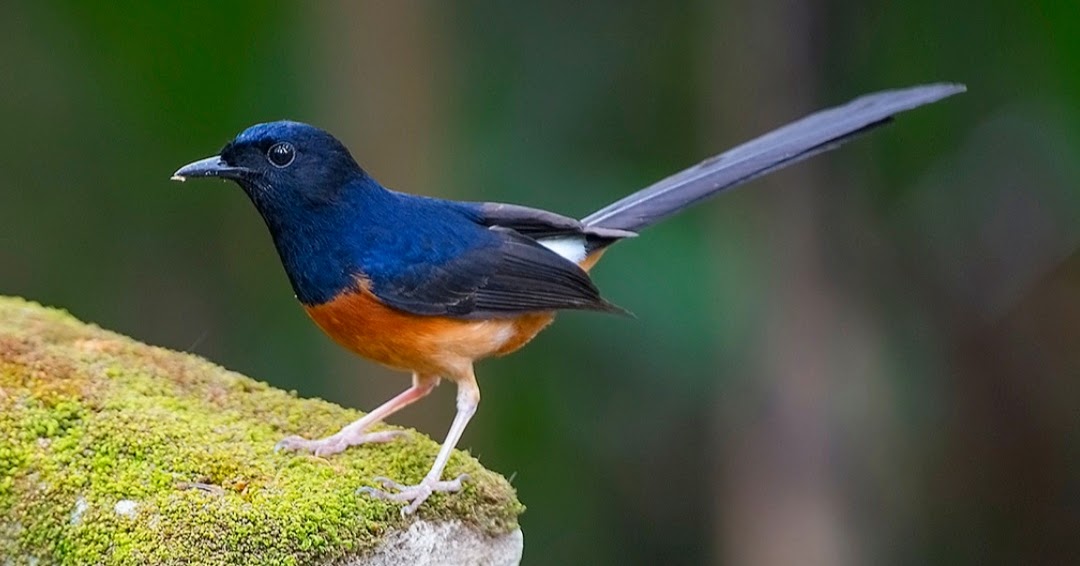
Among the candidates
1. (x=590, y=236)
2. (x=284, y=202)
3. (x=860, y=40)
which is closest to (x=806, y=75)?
(x=860, y=40)

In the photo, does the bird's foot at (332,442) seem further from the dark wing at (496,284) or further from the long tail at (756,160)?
the long tail at (756,160)

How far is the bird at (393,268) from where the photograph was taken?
12.3 ft

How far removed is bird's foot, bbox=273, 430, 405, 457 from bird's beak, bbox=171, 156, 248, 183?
0.81m

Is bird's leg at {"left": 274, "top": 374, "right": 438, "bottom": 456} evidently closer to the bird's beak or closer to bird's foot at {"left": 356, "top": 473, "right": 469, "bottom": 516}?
bird's foot at {"left": 356, "top": 473, "right": 469, "bottom": 516}

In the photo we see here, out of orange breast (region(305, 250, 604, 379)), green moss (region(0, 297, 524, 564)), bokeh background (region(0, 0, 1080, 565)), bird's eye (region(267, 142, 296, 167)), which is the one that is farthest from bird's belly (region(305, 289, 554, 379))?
bokeh background (region(0, 0, 1080, 565))

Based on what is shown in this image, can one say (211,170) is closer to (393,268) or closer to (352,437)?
(393,268)

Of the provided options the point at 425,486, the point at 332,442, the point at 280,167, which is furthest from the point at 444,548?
the point at 280,167

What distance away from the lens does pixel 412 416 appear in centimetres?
660

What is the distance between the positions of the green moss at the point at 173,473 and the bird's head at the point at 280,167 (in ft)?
2.20

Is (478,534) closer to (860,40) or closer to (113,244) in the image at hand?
(860,40)

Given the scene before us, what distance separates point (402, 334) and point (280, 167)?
0.63 meters

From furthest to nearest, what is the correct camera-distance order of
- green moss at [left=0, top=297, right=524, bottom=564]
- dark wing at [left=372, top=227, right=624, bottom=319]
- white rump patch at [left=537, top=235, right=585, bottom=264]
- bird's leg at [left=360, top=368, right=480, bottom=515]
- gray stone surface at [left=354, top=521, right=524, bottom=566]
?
white rump patch at [left=537, top=235, right=585, bottom=264] → dark wing at [left=372, top=227, right=624, bottom=319] → bird's leg at [left=360, top=368, right=480, bottom=515] → gray stone surface at [left=354, top=521, right=524, bottom=566] → green moss at [left=0, top=297, right=524, bottom=564]

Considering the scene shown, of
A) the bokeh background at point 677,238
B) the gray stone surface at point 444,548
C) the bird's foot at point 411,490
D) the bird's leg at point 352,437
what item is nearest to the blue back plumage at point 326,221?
the bird's leg at point 352,437

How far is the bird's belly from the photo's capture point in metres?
3.74
